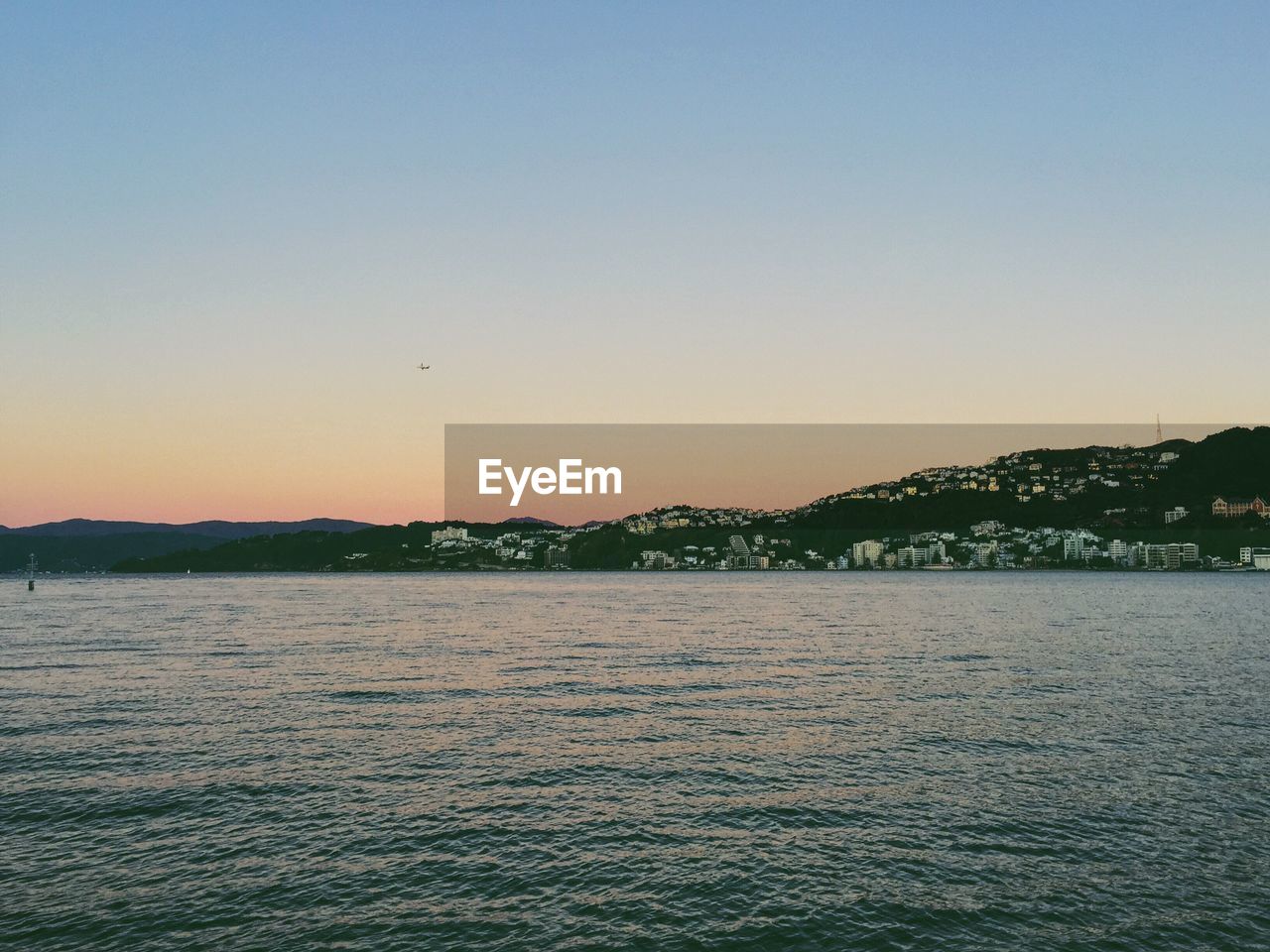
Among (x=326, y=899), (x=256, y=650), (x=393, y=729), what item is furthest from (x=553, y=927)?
(x=256, y=650)

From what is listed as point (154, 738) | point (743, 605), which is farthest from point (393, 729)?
point (743, 605)

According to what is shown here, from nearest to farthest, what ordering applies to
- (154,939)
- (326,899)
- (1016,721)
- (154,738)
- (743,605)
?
(154,939) < (326,899) < (154,738) < (1016,721) < (743,605)

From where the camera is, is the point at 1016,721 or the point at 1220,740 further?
the point at 1016,721

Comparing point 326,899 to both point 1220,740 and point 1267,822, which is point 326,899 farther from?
point 1220,740

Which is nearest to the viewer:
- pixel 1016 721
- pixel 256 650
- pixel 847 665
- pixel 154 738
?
pixel 154 738

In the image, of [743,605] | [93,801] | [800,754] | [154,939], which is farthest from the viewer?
[743,605]

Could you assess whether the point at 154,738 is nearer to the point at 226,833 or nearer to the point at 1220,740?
the point at 226,833
